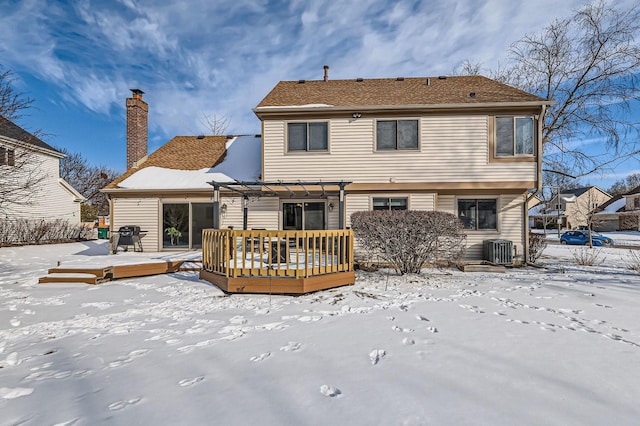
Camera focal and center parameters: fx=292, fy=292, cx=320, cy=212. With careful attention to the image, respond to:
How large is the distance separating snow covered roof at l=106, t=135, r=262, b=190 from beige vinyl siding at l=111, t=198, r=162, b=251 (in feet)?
2.00

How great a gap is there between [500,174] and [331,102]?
238 inches

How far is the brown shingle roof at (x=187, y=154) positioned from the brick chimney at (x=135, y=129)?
3.34ft

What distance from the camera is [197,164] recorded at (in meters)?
12.3

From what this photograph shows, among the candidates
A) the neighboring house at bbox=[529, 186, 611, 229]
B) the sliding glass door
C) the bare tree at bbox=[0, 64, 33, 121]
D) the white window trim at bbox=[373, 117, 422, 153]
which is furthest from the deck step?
the neighboring house at bbox=[529, 186, 611, 229]

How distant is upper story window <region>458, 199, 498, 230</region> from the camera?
970 centimetres

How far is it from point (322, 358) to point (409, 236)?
4.55 metres

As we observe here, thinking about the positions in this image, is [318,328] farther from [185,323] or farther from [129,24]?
[129,24]

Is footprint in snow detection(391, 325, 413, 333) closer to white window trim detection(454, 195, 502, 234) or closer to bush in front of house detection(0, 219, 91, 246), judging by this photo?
white window trim detection(454, 195, 502, 234)

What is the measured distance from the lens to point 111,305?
194 inches

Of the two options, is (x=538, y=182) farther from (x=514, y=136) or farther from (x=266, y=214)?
(x=266, y=214)

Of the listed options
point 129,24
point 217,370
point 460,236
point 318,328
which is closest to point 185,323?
point 217,370

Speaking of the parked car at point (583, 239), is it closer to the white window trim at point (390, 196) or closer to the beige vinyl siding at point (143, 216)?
the white window trim at point (390, 196)

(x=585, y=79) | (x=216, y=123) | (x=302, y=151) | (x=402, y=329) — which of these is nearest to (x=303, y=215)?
(x=302, y=151)

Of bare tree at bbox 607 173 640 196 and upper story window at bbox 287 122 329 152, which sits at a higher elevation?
bare tree at bbox 607 173 640 196
